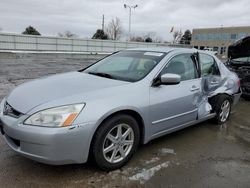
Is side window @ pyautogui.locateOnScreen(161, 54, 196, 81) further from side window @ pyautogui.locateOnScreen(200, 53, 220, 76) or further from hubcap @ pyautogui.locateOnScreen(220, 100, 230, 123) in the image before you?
hubcap @ pyautogui.locateOnScreen(220, 100, 230, 123)

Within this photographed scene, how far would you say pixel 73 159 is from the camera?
2.63m

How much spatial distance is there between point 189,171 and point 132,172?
28.8 inches

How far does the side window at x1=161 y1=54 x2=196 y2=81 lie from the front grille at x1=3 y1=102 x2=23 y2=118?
2.01m

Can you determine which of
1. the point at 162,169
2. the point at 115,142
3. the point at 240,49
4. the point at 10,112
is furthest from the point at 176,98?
the point at 240,49

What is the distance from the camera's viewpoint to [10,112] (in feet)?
9.05

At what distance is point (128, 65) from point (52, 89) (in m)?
1.35

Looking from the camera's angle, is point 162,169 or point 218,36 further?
point 218,36

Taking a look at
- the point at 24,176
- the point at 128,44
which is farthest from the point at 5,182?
the point at 128,44

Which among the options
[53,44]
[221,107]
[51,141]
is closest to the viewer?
[51,141]

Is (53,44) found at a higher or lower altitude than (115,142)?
higher

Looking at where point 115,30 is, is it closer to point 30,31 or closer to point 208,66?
point 30,31

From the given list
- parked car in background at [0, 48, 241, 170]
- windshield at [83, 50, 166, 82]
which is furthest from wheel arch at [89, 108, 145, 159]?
windshield at [83, 50, 166, 82]

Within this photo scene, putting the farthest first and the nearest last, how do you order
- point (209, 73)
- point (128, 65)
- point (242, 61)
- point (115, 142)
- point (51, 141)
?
1. point (242, 61)
2. point (209, 73)
3. point (128, 65)
4. point (115, 142)
5. point (51, 141)

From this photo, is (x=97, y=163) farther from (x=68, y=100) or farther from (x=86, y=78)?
(x=86, y=78)
